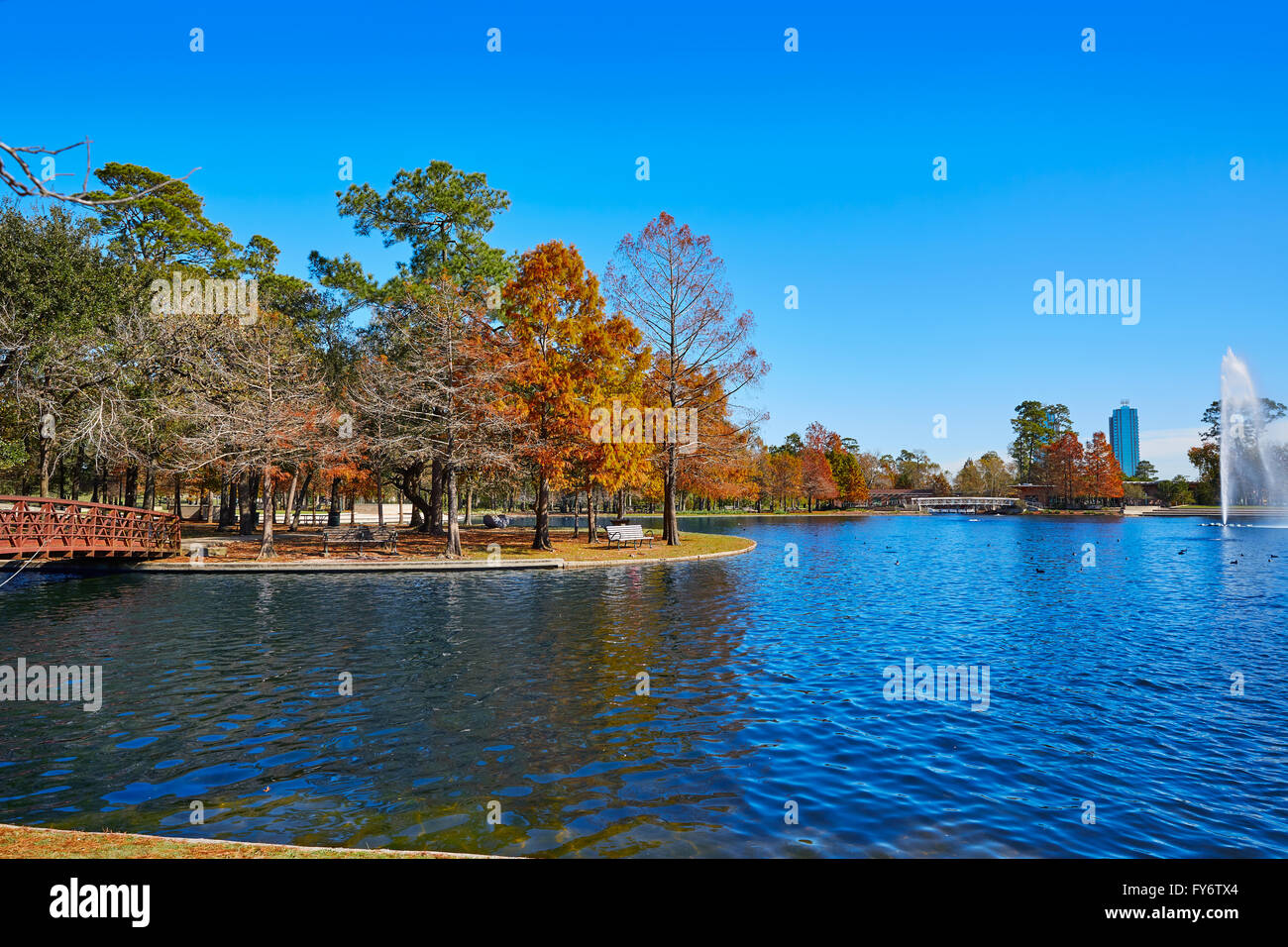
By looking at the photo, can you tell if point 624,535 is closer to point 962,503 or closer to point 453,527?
point 453,527

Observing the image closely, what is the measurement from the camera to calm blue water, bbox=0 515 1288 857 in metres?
7.73

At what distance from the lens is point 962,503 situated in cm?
14888

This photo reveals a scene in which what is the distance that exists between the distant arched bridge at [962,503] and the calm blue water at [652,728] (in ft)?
424

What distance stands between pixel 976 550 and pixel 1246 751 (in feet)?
139

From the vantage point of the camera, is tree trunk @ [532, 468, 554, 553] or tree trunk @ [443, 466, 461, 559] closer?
tree trunk @ [443, 466, 461, 559]

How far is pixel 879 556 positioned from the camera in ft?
144

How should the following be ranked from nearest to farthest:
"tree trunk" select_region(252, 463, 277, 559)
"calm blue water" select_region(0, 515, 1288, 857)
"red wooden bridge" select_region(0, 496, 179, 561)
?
"calm blue water" select_region(0, 515, 1288, 857)
"red wooden bridge" select_region(0, 496, 179, 561)
"tree trunk" select_region(252, 463, 277, 559)

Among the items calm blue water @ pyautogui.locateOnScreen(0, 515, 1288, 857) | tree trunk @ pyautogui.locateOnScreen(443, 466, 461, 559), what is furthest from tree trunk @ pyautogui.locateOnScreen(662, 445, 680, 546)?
calm blue water @ pyautogui.locateOnScreen(0, 515, 1288, 857)

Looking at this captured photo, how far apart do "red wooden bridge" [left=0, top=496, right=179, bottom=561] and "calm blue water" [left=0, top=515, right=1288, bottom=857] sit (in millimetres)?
4045

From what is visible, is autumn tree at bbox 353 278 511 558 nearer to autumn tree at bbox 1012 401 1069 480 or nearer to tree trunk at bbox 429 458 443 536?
tree trunk at bbox 429 458 443 536

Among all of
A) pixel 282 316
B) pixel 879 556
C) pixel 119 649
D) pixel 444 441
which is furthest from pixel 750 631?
pixel 282 316

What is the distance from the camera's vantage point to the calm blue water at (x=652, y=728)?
305 inches
